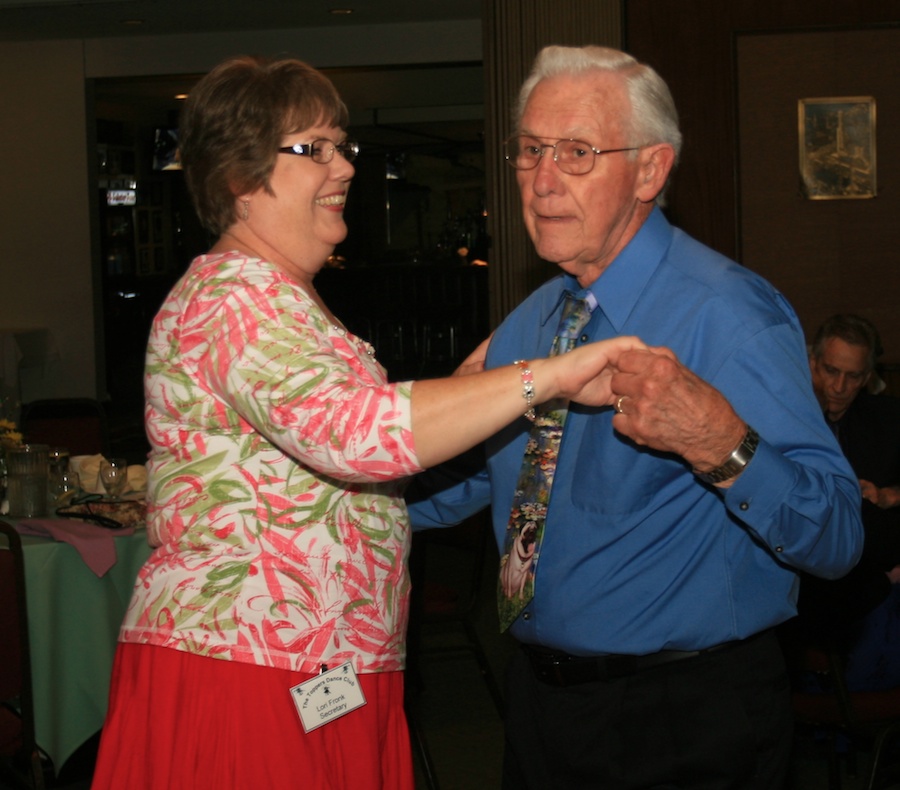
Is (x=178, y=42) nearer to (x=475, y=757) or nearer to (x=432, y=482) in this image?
(x=475, y=757)

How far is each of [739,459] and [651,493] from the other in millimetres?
216

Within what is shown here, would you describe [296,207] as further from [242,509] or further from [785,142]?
[785,142]

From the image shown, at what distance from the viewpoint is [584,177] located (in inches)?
74.6

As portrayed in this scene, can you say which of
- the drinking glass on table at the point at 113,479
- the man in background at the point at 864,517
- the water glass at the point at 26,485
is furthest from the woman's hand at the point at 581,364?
the drinking glass on table at the point at 113,479

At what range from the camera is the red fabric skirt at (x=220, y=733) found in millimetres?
1706

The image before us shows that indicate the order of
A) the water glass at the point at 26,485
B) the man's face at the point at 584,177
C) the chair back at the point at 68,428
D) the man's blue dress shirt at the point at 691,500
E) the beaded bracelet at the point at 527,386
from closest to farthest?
the beaded bracelet at the point at 527,386
the man's blue dress shirt at the point at 691,500
the man's face at the point at 584,177
the water glass at the point at 26,485
the chair back at the point at 68,428

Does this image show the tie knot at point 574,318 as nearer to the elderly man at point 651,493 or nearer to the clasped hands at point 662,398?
the elderly man at point 651,493

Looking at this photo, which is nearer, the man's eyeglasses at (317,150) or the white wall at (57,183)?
the man's eyeglasses at (317,150)

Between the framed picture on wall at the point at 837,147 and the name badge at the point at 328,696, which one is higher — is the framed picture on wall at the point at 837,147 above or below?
above

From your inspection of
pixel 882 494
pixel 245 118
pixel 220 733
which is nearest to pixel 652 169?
pixel 245 118

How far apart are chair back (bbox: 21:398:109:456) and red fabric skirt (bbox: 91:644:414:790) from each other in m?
4.06

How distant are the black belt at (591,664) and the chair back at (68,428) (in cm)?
421

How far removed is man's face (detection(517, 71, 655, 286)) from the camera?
1.89 metres

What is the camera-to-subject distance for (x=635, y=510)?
1749mm
